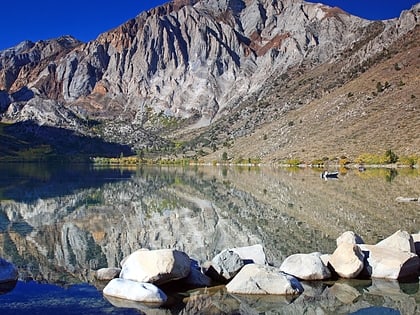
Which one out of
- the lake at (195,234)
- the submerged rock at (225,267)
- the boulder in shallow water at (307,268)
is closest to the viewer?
the lake at (195,234)

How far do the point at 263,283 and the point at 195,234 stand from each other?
53.5 ft

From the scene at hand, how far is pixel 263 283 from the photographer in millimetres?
19406

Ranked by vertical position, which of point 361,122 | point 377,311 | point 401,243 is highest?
point 361,122

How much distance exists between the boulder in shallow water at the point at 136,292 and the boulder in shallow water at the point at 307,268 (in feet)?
21.0

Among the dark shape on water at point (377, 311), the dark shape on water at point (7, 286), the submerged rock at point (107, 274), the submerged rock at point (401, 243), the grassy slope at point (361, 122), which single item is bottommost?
the dark shape on water at point (377, 311)

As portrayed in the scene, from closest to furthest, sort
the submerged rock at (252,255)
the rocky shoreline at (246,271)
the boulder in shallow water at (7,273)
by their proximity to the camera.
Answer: the rocky shoreline at (246,271)
the boulder in shallow water at (7,273)
the submerged rock at (252,255)

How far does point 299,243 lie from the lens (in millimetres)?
30172

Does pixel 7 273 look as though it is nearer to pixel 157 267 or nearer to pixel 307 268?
pixel 157 267

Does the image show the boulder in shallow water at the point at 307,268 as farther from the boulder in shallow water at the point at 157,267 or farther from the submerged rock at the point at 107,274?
the submerged rock at the point at 107,274

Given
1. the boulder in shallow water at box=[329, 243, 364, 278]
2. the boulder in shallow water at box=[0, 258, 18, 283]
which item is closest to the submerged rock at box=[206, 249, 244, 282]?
the boulder in shallow water at box=[329, 243, 364, 278]

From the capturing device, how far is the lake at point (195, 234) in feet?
59.9

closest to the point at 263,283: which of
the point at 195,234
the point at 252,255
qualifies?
the point at 252,255

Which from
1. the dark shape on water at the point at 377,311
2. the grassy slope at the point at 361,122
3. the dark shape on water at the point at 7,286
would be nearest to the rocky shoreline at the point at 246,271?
the dark shape on water at the point at 377,311

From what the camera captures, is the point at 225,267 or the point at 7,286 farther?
the point at 225,267
